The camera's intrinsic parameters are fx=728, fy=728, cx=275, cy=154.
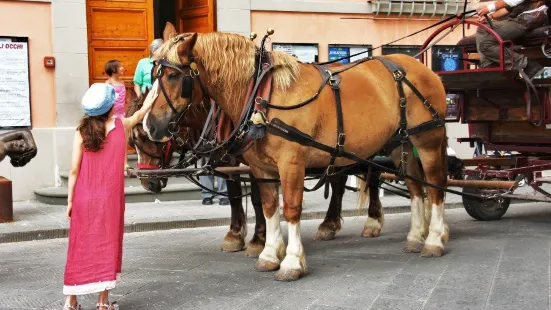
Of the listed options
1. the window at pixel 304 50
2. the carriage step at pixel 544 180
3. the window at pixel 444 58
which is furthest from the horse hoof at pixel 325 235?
the window at pixel 444 58

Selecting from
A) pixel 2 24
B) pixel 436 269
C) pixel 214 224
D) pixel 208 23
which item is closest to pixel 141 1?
pixel 208 23

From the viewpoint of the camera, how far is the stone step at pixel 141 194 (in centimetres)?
1104

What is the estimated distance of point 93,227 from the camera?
475cm

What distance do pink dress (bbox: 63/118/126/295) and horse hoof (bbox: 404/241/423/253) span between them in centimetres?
327

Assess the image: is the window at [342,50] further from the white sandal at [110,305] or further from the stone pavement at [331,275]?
the white sandal at [110,305]

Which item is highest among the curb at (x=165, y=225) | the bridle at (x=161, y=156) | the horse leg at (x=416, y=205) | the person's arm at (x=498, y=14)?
the person's arm at (x=498, y=14)

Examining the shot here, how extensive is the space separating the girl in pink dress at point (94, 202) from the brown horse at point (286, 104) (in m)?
1.03

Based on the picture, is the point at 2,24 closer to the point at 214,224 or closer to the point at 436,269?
the point at 214,224

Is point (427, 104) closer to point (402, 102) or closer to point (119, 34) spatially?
point (402, 102)

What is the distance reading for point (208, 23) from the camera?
1284 centimetres

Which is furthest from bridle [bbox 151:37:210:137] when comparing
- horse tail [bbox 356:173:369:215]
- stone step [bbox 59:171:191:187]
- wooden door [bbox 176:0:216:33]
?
wooden door [bbox 176:0:216:33]

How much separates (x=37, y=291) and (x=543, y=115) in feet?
17.0

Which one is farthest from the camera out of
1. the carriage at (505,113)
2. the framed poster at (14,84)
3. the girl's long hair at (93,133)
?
the framed poster at (14,84)

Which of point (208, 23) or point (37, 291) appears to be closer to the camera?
point (37, 291)
